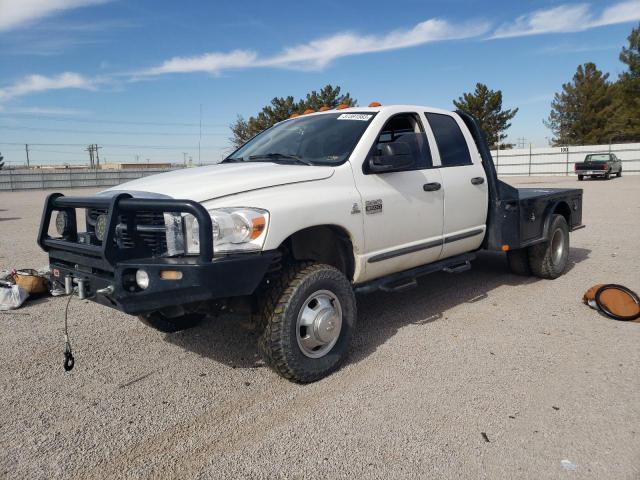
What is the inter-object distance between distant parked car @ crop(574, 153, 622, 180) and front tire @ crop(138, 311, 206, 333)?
30228 mm

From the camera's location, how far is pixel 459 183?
16.1 feet

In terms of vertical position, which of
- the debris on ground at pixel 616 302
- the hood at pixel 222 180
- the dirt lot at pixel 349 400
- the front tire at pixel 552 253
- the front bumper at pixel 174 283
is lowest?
the dirt lot at pixel 349 400

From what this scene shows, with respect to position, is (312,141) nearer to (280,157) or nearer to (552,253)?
(280,157)

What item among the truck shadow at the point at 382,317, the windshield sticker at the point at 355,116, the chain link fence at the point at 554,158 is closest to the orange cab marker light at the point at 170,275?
the truck shadow at the point at 382,317

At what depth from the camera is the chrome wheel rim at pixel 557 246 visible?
6352mm

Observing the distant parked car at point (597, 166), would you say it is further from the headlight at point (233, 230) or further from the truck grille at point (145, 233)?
the truck grille at point (145, 233)

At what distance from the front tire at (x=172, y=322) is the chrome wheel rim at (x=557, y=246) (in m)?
4.24

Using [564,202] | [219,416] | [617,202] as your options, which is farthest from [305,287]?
[617,202]

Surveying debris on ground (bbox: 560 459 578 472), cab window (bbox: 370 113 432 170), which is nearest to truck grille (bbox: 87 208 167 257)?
cab window (bbox: 370 113 432 170)

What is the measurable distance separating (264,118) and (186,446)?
38.7 m

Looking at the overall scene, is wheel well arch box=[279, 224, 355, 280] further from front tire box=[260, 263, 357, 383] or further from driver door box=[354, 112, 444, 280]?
front tire box=[260, 263, 357, 383]

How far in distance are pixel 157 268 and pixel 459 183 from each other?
303cm

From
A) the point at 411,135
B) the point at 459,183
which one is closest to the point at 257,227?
the point at 411,135

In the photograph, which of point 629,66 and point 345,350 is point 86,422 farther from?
point 629,66
